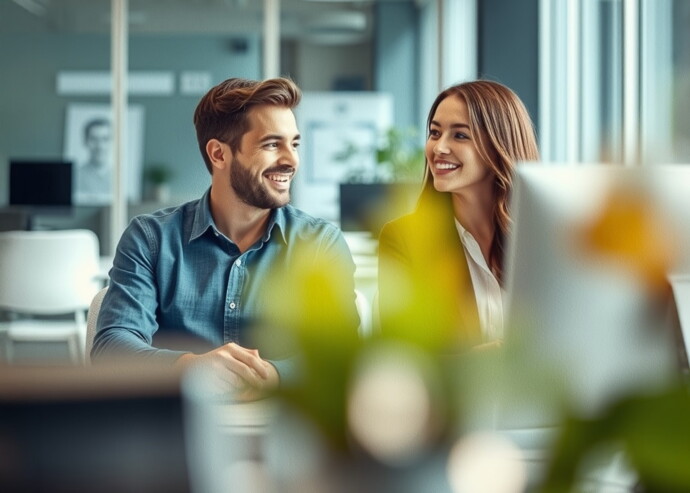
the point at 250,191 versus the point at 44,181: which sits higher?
the point at 44,181

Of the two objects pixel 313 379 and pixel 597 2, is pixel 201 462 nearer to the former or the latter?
pixel 313 379

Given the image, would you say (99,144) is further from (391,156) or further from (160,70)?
(391,156)

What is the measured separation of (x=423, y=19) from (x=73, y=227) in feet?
10.1

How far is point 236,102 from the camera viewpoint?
1.97m

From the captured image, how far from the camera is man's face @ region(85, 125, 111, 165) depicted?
6922 millimetres

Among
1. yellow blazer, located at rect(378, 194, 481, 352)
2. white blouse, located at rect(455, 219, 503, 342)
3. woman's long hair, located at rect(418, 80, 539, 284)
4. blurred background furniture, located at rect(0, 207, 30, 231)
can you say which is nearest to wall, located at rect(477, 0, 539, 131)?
blurred background furniture, located at rect(0, 207, 30, 231)

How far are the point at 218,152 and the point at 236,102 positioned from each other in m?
0.12

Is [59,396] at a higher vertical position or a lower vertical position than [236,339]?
higher

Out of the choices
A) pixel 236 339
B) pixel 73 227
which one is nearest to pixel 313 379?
pixel 236 339

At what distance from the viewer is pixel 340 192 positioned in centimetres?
→ 507

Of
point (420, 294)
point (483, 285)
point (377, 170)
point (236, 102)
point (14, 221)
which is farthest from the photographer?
point (377, 170)

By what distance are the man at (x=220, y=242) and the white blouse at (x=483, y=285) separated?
24 centimetres

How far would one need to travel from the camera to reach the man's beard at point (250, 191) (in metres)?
1.91

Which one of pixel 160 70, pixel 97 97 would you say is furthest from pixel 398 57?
pixel 97 97
